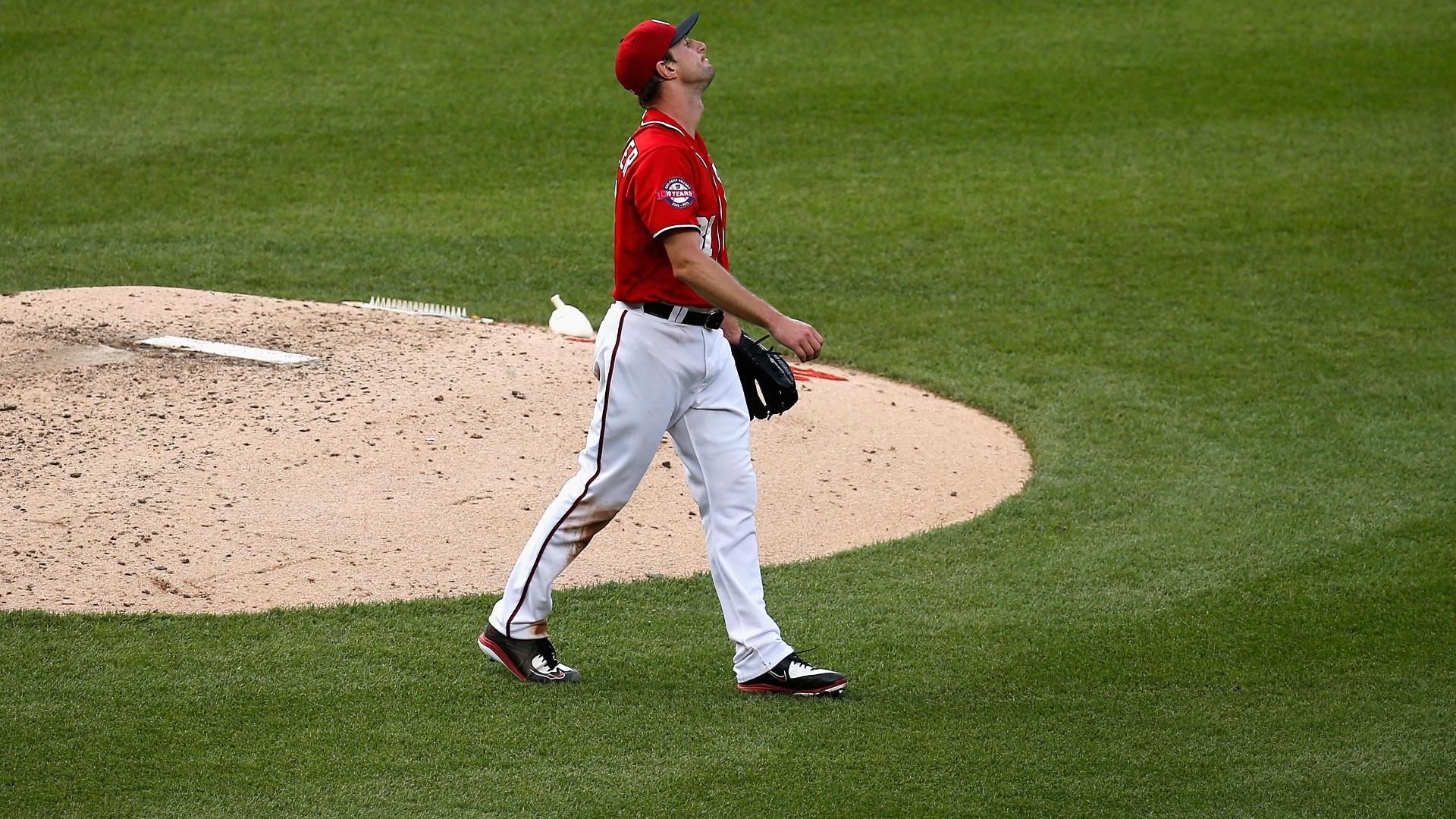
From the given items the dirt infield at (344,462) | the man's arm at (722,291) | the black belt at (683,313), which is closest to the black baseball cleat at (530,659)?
the dirt infield at (344,462)

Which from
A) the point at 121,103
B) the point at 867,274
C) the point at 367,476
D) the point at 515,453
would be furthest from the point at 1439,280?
the point at 121,103

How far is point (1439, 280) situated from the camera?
10.3 metres

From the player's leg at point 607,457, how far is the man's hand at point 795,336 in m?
0.38

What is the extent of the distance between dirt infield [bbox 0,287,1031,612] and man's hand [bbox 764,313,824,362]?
1.76 m

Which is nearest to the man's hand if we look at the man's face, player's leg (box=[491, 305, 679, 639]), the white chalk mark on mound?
A: player's leg (box=[491, 305, 679, 639])

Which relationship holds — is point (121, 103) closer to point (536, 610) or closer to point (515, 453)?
point (515, 453)

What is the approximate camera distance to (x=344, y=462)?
6.45 meters

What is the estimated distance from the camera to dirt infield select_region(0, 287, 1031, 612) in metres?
5.62

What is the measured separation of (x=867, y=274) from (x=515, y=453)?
4164 mm

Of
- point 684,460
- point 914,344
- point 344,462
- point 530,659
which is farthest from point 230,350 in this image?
point 914,344

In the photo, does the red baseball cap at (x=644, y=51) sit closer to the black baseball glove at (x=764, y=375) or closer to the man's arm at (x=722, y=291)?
the man's arm at (x=722, y=291)

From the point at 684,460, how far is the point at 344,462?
93.8 inches

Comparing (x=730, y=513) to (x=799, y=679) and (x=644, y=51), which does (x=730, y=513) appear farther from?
(x=644, y=51)

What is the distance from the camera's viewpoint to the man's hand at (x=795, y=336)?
4.21 meters
